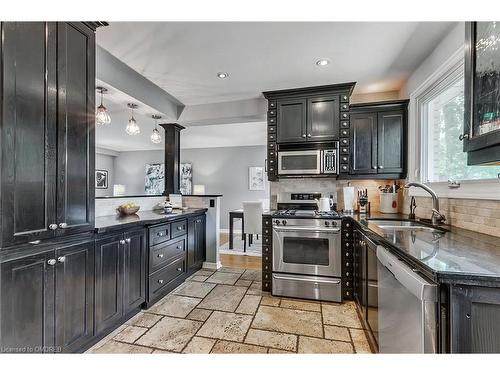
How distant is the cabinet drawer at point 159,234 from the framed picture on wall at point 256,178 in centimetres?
428

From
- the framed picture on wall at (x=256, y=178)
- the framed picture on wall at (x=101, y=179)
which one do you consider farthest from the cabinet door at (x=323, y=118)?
the framed picture on wall at (x=101, y=179)

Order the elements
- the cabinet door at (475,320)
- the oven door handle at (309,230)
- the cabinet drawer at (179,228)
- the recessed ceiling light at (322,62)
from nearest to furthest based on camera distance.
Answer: the cabinet door at (475,320) < the recessed ceiling light at (322,62) < the oven door handle at (309,230) < the cabinet drawer at (179,228)

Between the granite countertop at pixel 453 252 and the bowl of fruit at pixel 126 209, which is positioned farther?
the bowl of fruit at pixel 126 209

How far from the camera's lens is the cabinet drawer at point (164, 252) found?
243 centimetres

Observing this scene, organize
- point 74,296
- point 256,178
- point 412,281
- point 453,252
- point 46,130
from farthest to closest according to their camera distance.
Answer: point 256,178 < point 74,296 < point 46,130 < point 453,252 < point 412,281

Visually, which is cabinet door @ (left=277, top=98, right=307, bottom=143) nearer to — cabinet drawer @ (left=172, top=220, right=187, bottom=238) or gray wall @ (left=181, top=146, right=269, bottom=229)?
cabinet drawer @ (left=172, top=220, right=187, bottom=238)

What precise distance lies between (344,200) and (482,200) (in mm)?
1592

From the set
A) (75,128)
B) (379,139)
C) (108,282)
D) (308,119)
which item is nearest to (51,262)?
(108,282)

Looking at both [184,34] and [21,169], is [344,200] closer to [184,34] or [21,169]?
[184,34]

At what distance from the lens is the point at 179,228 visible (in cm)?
296

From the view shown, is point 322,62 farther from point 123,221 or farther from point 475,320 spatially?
point 123,221

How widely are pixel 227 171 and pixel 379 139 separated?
15.7 ft

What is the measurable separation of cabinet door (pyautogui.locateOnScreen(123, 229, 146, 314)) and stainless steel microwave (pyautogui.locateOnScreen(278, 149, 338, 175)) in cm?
187

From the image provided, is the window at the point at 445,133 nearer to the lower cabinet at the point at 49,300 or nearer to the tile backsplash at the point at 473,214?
the tile backsplash at the point at 473,214
